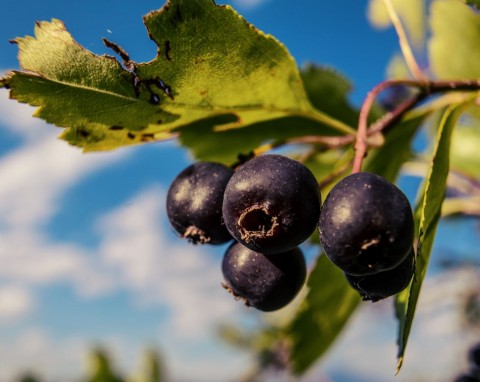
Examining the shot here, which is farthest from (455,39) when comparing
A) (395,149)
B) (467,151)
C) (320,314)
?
(320,314)

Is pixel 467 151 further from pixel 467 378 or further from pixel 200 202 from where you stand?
pixel 200 202

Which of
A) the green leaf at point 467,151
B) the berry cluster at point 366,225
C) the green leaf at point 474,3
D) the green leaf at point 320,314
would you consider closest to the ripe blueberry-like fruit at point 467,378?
the green leaf at point 320,314

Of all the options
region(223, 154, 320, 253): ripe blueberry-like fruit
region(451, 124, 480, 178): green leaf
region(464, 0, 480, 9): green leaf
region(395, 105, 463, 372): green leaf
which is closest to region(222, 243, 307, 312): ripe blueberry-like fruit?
region(223, 154, 320, 253): ripe blueberry-like fruit

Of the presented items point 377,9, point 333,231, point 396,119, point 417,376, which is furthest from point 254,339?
point 333,231

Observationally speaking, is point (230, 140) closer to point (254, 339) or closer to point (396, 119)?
point (396, 119)

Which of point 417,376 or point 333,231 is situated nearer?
point 333,231
